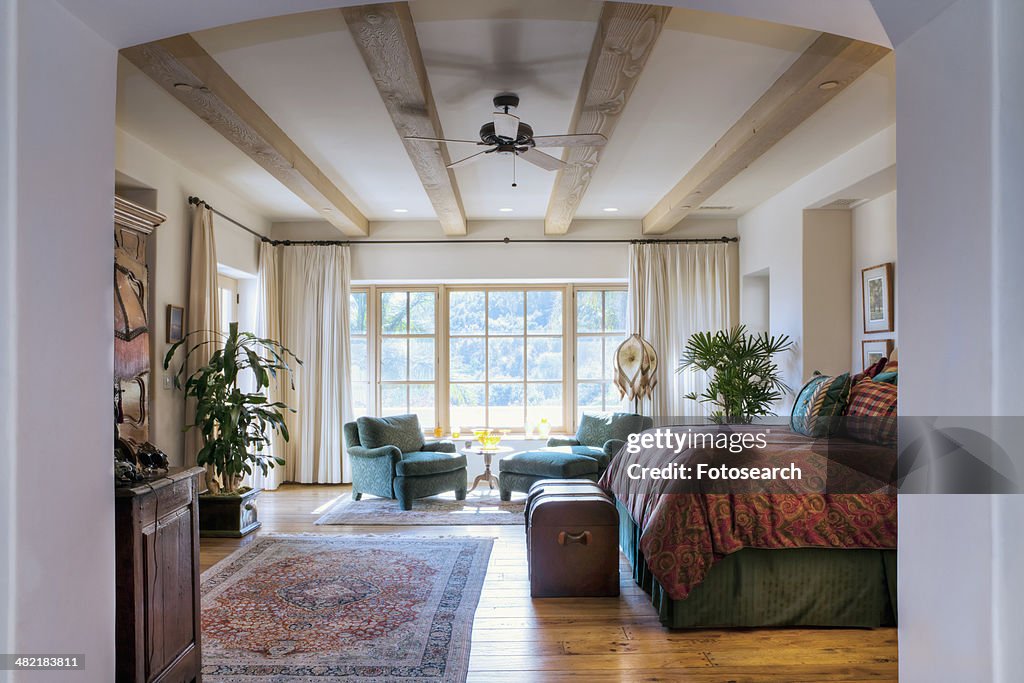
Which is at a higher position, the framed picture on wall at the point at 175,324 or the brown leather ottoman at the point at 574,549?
the framed picture on wall at the point at 175,324

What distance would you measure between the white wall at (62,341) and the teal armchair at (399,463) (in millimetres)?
4167

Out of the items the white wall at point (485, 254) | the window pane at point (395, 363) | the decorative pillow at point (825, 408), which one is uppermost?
the white wall at point (485, 254)

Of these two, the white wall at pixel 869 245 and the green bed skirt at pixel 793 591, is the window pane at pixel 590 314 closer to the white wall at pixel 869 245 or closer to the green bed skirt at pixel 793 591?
the white wall at pixel 869 245

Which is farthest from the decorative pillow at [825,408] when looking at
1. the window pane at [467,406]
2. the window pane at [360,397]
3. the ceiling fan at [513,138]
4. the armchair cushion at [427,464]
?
the window pane at [360,397]

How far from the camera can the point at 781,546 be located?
316cm

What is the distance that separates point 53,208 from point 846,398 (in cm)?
384

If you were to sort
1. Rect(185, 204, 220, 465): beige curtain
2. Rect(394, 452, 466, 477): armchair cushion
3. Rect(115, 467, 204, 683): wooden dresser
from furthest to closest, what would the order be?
1. Rect(394, 452, 466, 477): armchair cushion
2. Rect(185, 204, 220, 465): beige curtain
3. Rect(115, 467, 204, 683): wooden dresser

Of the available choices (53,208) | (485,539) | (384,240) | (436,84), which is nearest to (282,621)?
(485,539)

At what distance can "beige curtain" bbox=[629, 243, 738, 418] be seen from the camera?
23.1 ft

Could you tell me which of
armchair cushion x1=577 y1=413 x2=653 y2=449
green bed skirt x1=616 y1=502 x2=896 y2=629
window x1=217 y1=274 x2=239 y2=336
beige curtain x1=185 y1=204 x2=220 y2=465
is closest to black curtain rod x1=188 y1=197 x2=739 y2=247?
window x1=217 y1=274 x2=239 y2=336

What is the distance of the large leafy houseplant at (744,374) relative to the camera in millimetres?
5809

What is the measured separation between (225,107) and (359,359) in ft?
14.3

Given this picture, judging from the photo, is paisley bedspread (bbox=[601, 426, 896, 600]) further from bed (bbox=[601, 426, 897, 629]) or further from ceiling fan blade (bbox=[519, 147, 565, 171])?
ceiling fan blade (bbox=[519, 147, 565, 171])

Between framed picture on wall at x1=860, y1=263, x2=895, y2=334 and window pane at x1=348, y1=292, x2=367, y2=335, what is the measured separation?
4810 millimetres
